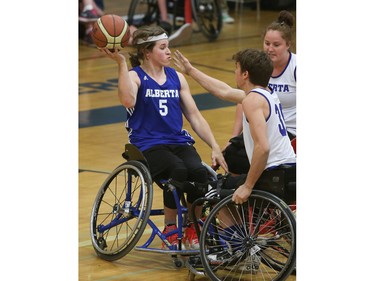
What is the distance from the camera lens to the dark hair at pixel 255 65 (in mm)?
4684

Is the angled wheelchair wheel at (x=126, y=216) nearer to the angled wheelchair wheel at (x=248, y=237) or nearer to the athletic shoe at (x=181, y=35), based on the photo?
the angled wheelchair wheel at (x=248, y=237)

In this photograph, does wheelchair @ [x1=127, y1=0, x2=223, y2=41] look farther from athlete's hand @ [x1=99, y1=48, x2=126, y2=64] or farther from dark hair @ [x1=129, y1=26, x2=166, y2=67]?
athlete's hand @ [x1=99, y1=48, x2=126, y2=64]

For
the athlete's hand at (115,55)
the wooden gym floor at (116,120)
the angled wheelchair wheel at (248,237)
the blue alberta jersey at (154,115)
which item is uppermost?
the athlete's hand at (115,55)

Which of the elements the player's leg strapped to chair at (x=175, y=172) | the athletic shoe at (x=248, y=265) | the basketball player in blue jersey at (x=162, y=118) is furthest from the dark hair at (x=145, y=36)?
the athletic shoe at (x=248, y=265)

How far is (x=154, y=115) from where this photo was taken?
5.29 metres

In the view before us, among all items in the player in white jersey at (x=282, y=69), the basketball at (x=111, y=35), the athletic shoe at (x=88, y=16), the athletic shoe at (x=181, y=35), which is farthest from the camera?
the athletic shoe at (x=88, y=16)

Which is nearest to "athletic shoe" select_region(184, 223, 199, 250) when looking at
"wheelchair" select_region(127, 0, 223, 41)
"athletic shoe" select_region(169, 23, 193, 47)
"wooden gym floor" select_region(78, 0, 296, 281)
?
"wooden gym floor" select_region(78, 0, 296, 281)

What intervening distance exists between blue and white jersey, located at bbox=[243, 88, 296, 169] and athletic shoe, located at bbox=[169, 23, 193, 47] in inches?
345

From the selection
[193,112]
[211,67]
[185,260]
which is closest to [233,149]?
[193,112]

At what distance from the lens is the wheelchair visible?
13758mm

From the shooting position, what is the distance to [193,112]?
5.43m

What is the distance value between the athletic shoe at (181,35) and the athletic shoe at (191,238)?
27.4 ft
